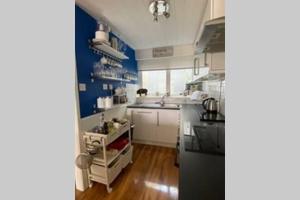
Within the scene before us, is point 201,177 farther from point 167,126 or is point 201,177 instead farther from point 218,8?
point 167,126

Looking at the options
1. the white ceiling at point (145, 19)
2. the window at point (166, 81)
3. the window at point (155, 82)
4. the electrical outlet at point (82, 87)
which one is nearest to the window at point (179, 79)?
the window at point (166, 81)

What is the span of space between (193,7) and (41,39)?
181 centimetres

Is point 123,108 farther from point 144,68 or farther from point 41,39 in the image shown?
point 41,39

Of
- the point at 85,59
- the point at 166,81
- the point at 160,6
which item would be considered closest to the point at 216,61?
the point at 160,6

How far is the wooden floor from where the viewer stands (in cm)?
159

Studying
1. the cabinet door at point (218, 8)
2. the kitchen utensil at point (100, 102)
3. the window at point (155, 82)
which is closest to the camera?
the cabinet door at point (218, 8)

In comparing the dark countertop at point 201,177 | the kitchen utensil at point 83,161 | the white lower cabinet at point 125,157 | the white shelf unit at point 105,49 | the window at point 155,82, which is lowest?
the white lower cabinet at point 125,157

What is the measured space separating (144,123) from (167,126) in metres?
0.51

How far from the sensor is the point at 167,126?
9.19ft

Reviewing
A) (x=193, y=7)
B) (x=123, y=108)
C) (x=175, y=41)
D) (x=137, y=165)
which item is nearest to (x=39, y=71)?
(x=193, y=7)

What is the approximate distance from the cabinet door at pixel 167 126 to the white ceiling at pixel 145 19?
1.50 metres

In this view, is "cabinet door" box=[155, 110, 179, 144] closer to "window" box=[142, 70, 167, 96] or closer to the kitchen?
the kitchen

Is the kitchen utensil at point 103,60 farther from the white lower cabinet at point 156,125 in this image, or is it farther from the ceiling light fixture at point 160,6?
the white lower cabinet at point 156,125

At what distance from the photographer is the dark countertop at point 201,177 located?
1.55ft
